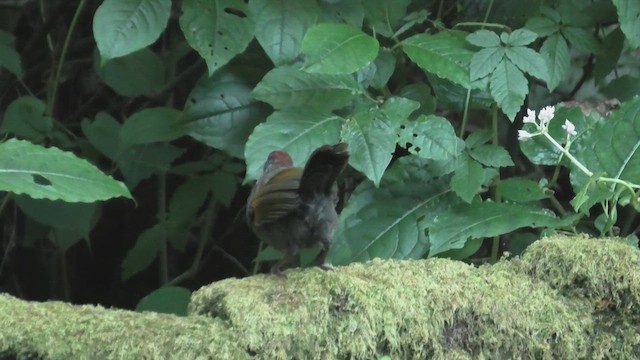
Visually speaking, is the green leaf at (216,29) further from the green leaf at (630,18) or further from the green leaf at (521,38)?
the green leaf at (630,18)

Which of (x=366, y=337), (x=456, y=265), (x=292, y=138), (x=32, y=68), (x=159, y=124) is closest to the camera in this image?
(x=366, y=337)

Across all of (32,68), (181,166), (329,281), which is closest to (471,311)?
(329,281)

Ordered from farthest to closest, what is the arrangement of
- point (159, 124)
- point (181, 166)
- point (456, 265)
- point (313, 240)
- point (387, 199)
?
1. point (181, 166)
2. point (159, 124)
3. point (387, 199)
4. point (313, 240)
5. point (456, 265)

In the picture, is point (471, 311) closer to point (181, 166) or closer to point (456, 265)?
point (456, 265)

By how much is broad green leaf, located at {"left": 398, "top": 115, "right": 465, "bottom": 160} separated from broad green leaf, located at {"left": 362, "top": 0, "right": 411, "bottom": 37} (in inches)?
19.8

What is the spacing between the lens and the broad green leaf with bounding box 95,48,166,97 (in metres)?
3.66

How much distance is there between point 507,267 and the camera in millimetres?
2156

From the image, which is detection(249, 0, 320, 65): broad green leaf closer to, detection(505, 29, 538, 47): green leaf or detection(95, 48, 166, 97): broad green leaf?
detection(505, 29, 538, 47): green leaf

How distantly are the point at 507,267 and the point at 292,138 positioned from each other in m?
0.91

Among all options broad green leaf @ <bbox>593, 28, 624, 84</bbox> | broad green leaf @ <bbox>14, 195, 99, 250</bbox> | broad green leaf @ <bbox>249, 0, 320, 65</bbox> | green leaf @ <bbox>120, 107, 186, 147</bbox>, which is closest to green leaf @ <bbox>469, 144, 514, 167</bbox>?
broad green leaf @ <bbox>249, 0, 320, 65</bbox>

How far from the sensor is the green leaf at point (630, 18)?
3008 millimetres

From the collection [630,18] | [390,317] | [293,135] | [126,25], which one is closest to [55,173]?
[126,25]

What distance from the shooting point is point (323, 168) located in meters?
2.08

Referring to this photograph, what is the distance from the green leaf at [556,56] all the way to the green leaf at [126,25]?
1395 millimetres
